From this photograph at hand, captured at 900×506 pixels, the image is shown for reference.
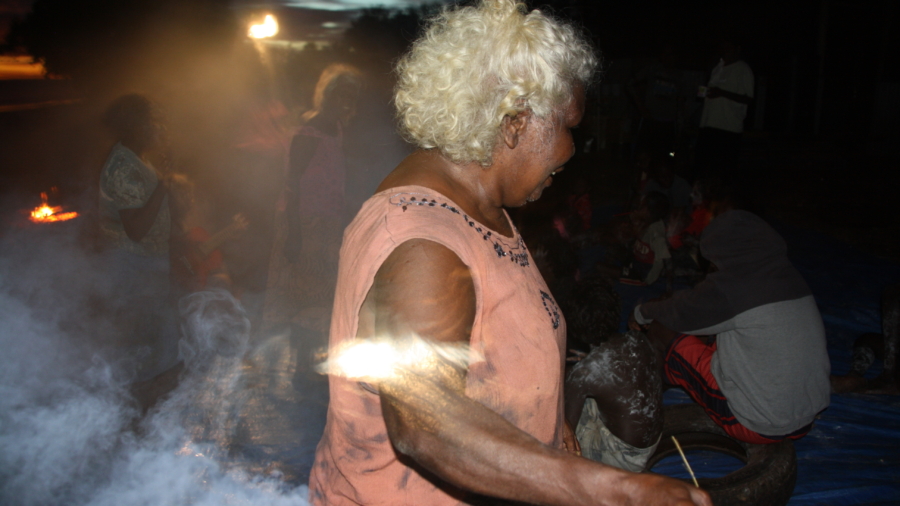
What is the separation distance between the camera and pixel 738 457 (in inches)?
128

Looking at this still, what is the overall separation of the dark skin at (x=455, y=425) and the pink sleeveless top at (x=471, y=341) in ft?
0.15

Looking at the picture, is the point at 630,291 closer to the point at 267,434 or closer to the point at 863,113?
the point at 267,434

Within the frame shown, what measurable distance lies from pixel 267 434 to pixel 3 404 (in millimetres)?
1585

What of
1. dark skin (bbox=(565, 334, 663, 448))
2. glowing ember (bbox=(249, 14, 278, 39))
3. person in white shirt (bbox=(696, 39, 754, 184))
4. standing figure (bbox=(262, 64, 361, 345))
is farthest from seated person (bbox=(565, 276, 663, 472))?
person in white shirt (bbox=(696, 39, 754, 184))

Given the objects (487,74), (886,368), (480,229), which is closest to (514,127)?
(487,74)

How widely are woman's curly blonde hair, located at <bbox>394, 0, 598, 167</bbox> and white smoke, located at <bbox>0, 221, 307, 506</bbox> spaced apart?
198 centimetres

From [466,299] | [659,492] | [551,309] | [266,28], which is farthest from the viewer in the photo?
[266,28]

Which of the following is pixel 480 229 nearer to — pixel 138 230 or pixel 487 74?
pixel 487 74

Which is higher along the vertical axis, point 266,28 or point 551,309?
point 266,28

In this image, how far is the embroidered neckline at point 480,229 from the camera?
104 cm

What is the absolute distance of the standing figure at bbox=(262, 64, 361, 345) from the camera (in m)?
3.97

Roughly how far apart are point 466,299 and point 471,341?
0.09 meters

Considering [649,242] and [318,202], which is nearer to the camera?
[318,202]

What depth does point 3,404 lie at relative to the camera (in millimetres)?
3209
